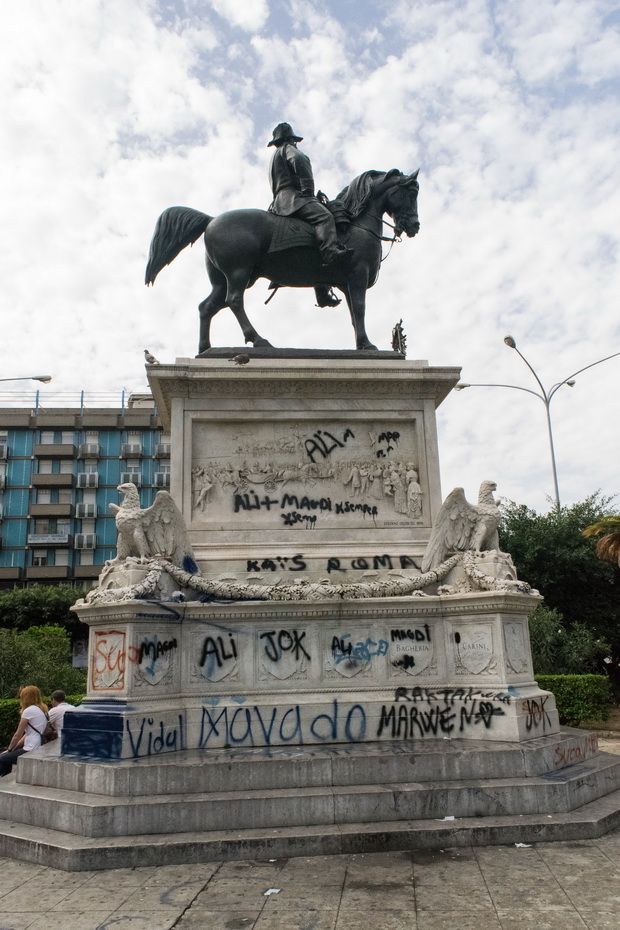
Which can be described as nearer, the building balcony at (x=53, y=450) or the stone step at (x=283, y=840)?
the stone step at (x=283, y=840)

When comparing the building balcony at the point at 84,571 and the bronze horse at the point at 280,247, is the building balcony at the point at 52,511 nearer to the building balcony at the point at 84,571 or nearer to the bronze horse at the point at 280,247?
the building balcony at the point at 84,571

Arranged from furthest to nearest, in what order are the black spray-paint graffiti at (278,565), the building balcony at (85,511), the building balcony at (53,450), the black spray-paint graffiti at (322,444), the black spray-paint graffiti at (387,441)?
1. the building balcony at (53,450)
2. the building balcony at (85,511)
3. the black spray-paint graffiti at (387,441)
4. the black spray-paint graffiti at (322,444)
5. the black spray-paint graffiti at (278,565)

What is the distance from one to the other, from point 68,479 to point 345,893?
6476 centimetres

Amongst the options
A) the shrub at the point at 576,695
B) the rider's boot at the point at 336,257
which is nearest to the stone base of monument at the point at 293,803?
the rider's boot at the point at 336,257

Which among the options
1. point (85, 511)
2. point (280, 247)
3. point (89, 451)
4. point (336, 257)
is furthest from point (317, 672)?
point (89, 451)

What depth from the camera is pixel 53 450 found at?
6712 cm

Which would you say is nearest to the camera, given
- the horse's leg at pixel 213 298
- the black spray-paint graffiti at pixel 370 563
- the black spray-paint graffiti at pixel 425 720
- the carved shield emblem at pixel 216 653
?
the black spray-paint graffiti at pixel 425 720

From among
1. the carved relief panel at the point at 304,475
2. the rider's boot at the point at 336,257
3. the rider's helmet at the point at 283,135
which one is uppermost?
the rider's helmet at the point at 283,135

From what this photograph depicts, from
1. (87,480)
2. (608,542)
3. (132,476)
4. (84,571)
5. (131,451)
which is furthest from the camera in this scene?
(131,451)

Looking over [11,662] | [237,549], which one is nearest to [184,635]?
[237,549]

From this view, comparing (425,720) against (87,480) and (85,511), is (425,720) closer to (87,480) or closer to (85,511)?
(85,511)

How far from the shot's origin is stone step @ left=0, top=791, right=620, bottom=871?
6656 mm

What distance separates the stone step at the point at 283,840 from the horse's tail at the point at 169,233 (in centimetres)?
861

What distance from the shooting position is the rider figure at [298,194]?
1191 cm
